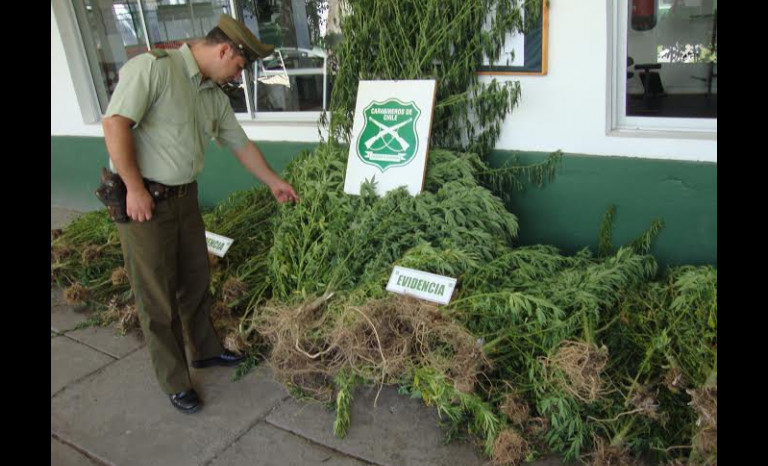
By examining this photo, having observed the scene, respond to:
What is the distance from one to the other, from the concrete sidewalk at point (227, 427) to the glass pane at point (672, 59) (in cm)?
223

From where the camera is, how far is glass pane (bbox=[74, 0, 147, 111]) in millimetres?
5871

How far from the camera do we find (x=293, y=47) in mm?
4965

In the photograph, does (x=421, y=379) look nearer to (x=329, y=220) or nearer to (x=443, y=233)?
(x=443, y=233)

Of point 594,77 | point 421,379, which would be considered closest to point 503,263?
point 421,379

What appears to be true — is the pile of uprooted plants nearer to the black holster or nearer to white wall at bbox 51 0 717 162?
white wall at bbox 51 0 717 162

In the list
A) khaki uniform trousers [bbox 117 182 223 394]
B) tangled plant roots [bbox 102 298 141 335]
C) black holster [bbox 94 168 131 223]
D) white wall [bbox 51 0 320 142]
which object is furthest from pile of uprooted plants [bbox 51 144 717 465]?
white wall [bbox 51 0 320 142]

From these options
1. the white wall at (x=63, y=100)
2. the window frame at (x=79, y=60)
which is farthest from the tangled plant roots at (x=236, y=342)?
the white wall at (x=63, y=100)

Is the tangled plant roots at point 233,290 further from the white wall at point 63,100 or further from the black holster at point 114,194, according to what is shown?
the white wall at point 63,100

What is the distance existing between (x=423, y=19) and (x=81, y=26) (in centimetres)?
458

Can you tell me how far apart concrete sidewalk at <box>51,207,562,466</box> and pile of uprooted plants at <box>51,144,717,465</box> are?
0.41ft

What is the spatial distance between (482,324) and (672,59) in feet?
6.97

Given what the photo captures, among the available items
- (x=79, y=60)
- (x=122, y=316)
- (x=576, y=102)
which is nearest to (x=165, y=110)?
(x=122, y=316)
